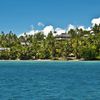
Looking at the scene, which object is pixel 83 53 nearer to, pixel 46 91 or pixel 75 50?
pixel 75 50

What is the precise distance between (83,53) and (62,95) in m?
152

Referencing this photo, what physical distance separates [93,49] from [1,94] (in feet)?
504

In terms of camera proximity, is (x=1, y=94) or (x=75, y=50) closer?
(x=1, y=94)

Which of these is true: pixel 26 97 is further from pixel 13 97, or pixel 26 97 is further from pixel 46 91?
pixel 46 91

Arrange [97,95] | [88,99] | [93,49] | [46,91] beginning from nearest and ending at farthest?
[88,99]
[97,95]
[46,91]
[93,49]

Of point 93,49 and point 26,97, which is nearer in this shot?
point 26,97

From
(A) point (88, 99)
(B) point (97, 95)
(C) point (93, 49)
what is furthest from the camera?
(C) point (93, 49)

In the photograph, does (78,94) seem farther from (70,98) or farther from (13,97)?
(13,97)

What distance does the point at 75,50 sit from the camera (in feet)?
655

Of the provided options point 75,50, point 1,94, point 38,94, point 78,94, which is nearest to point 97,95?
point 78,94

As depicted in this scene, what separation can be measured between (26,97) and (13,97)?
1455 mm

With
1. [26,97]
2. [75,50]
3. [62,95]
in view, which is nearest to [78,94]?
[62,95]

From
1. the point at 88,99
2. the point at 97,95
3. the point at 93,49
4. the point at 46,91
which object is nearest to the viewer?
the point at 88,99

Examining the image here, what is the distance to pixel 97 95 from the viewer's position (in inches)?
1879
